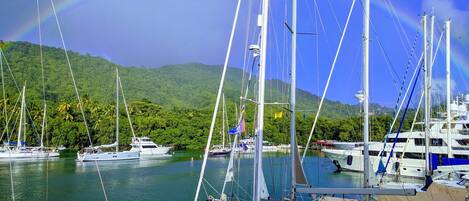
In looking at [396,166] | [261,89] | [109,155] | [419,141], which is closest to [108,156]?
[109,155]

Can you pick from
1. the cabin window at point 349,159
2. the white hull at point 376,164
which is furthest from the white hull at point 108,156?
the cabin window at point 349,159

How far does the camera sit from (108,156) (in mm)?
65062

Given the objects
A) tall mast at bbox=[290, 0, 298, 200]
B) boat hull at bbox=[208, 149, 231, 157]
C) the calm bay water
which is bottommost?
the calm bay water

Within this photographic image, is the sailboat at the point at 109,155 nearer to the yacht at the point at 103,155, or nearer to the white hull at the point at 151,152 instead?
the yacht at the point at 103,155

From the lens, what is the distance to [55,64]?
125062 mm

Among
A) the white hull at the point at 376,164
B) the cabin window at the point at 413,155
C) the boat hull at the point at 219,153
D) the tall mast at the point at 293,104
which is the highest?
the tall mast at the point at 293,104

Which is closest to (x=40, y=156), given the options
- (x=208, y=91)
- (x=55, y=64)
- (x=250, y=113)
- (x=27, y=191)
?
(x=27, y=191)

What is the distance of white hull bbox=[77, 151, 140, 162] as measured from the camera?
203ft

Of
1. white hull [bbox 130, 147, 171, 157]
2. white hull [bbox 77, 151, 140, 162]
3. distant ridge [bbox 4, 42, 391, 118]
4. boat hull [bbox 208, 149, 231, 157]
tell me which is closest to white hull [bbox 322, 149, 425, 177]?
distant ridge [bbox 4, 42, 391, 118]

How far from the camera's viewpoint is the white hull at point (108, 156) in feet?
203

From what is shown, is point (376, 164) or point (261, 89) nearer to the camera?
point (261, 89)

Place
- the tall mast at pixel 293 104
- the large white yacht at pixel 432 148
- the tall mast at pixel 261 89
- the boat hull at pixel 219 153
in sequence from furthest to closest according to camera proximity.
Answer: the boat hull at pixel 219 153, the large white yacht at pixel 432 148, the tall mast at pixel 293 104, the tall mast at pixel 261 89

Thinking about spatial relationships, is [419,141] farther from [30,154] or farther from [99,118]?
[99,118]

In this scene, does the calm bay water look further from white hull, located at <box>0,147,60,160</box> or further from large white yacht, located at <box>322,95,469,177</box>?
white hull, located at <box>0,147,60,160</box>
